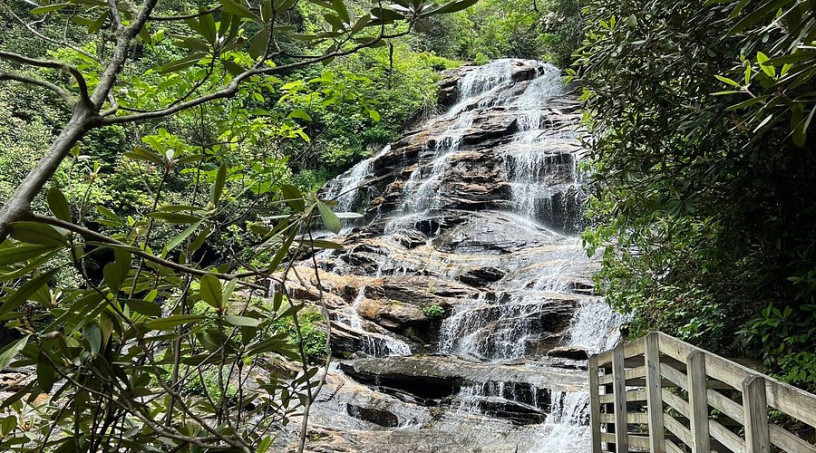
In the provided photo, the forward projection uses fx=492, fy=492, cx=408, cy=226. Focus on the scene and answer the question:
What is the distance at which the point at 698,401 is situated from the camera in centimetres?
245

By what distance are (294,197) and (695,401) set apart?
234 centimetres

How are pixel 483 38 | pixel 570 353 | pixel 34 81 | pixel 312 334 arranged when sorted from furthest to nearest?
pixel 483 38 → pixel 312 334 → pixel 570 353 → pixel 34 81

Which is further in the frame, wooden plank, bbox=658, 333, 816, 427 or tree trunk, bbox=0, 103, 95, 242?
wooden plank, bbox=658, 333, 816, 427

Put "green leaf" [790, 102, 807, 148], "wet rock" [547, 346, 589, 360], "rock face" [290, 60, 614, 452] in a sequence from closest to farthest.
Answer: "green leaf" [790, 102, 807, 148]
"rock face" [290, 60, 614, 452]
"wet rock" [547, 346, 589, 360]

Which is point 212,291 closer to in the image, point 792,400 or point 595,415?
point 792,400

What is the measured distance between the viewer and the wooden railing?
188 centimetres

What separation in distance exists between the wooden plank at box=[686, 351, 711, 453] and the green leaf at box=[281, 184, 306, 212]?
2.24 meters

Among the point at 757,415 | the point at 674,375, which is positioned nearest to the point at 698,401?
the point at 674,375

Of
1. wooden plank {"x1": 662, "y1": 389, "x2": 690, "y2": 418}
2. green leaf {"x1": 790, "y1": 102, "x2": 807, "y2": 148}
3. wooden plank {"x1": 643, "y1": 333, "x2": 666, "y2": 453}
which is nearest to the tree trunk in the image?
green leaf {"x1": 790, "y1": 102, "x2": 807, "y2": 148}

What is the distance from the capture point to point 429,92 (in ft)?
63.5

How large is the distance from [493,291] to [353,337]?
3050 mm

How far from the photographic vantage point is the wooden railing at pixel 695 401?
188 cm

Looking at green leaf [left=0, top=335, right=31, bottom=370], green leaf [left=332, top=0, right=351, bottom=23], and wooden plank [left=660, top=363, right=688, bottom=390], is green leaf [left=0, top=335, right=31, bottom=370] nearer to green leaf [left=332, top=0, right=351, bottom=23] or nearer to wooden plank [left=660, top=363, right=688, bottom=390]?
green leaf [left=332, top=0, right=351, bottom=23]

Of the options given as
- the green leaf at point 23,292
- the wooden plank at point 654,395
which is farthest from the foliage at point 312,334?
the green leaf at point 23,292
